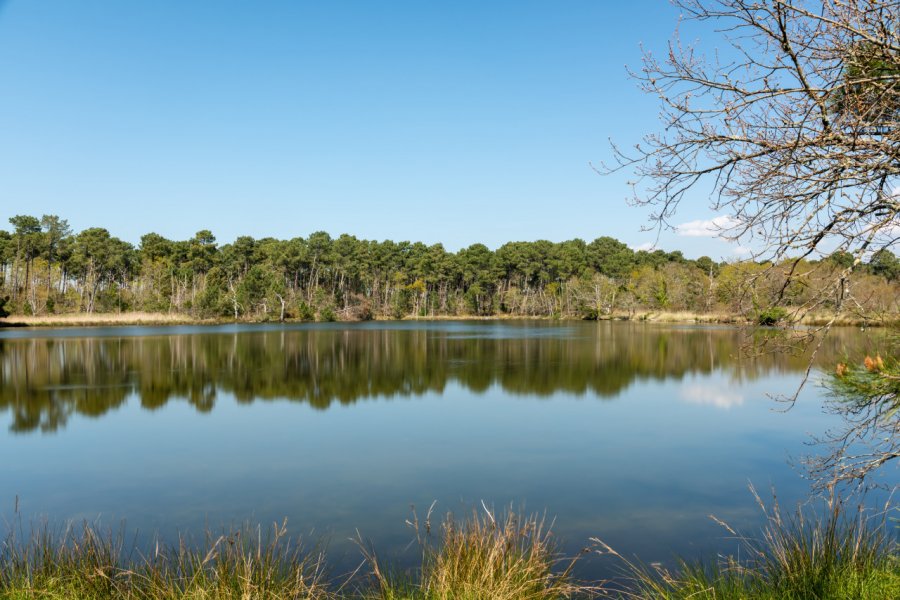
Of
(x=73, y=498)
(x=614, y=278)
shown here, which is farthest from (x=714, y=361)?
(x=614, y=278)

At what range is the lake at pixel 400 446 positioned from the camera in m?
7.16

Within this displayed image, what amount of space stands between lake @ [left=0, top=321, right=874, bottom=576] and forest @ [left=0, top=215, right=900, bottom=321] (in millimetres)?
37699

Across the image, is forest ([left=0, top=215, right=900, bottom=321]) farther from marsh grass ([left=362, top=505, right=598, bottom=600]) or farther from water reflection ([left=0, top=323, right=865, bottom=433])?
marsh grass ([left=362, top=505, right=598, bottom=600])

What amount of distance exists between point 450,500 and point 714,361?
750 inches

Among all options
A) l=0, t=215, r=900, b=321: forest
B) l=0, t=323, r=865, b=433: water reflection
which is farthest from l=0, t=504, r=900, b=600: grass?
l=0, t=215, r=900, b=321: forest

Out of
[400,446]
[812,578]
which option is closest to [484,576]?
[812,578]

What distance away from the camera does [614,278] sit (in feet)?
281

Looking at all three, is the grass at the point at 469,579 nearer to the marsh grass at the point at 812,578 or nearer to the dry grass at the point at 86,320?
the marsh grass at the point at 812,578

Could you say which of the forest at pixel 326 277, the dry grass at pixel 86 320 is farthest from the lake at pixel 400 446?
the forest at pixel 326 277

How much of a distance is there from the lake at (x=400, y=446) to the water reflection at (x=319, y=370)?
0.14 meters

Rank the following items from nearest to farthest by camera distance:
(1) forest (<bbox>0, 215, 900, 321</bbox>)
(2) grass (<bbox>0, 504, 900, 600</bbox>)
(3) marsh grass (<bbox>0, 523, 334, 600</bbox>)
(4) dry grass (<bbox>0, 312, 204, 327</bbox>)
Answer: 1. (2) grass (<bbox>0, 504, 900, 600</bbox>)
2. (3) marsh grass (<bbox>0, 523, 334, 600</bbox>)
3. (4) dry grass (<bbox>0, 312, 204, 327</bbox>)
4. (1) forest (<bbox>0, 215, 900, 321</bbox>)

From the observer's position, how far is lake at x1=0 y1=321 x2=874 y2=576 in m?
7.16

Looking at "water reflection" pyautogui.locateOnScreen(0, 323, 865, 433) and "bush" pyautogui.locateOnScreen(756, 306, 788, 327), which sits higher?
"bush" pyautogui.locateOnScreen(756, 306, 788, 327)

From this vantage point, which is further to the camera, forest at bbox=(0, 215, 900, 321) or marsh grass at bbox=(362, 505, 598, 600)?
forest at bbox=(0, 215, 900, 321)
